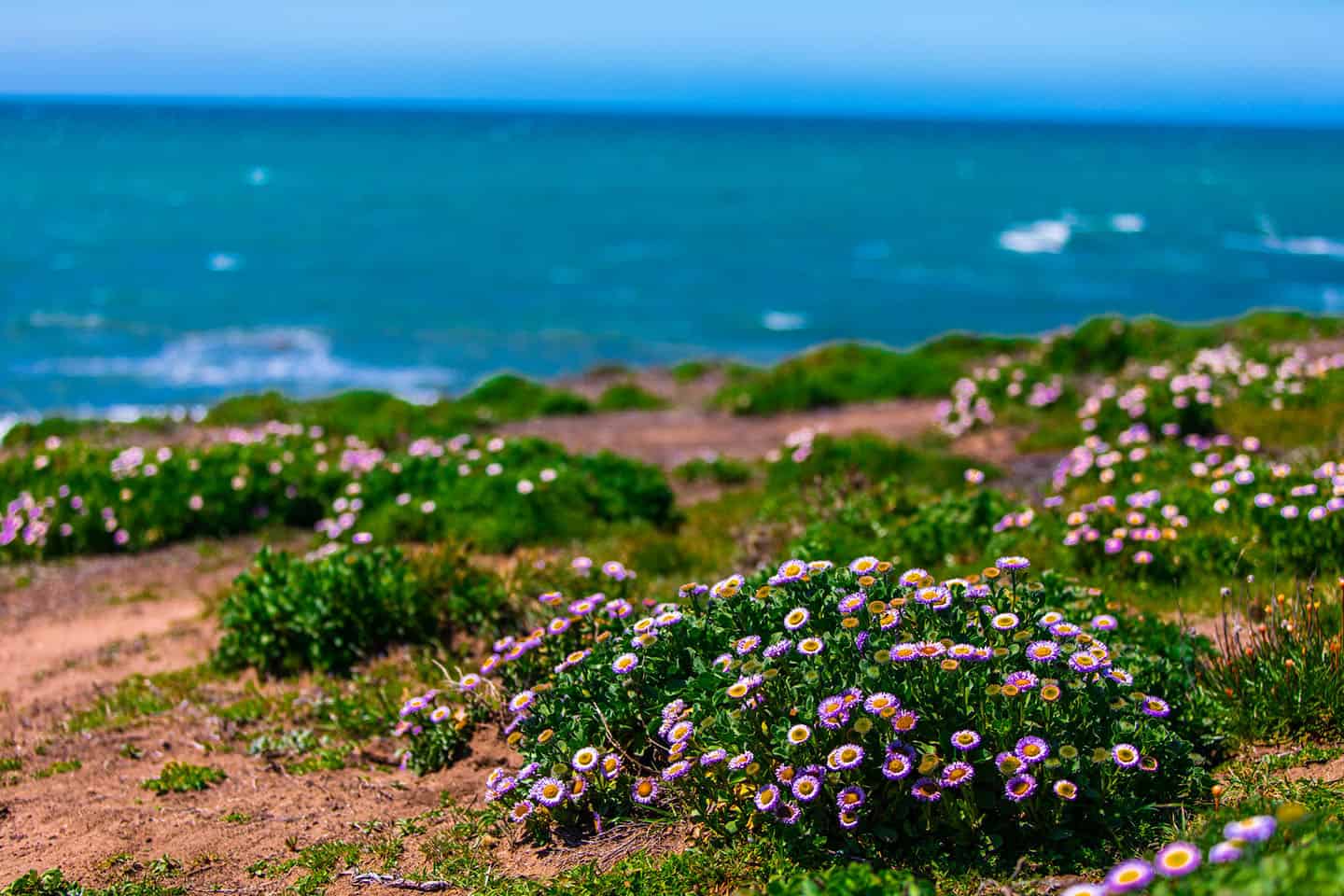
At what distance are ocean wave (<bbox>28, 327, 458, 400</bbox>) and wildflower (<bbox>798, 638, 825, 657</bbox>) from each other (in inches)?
1005

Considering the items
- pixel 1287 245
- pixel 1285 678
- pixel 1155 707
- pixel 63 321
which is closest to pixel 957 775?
pixel 1155 707

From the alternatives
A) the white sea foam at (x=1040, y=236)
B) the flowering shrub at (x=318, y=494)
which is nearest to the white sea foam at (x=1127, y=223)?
the white sea foam at (x=1040, y=236)

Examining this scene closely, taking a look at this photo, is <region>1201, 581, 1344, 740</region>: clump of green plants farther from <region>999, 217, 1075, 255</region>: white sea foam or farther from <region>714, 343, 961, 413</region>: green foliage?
<region>999, 217, 1075, 255</region>: white sea foam

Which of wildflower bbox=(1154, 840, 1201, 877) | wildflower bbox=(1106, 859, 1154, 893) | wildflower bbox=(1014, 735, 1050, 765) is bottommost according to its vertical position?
wildflower bbox=(1014, 735, 1050, 765)

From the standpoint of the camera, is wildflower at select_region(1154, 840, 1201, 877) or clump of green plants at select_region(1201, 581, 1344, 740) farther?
clump of green plants at select_region(1201, 581, 1344, 740)

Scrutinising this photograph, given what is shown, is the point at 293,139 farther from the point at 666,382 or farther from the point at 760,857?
the point at 760,857

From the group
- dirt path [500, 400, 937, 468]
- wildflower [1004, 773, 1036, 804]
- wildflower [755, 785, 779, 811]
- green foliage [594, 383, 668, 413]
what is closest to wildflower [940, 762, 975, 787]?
wildflower [1004, 773, 1036, 804]

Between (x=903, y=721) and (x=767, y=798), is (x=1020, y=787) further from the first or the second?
(x=767, y=798)

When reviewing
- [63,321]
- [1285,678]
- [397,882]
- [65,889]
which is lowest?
[63,321]

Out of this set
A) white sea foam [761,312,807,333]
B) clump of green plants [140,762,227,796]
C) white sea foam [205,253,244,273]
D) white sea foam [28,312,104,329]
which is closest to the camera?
clump of green plants [140,762,227,796]

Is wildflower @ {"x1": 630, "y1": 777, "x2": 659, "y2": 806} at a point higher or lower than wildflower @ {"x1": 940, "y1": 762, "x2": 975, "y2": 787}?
lower

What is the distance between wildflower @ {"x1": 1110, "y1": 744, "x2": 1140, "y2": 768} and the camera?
4.18 m

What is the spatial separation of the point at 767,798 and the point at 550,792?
927 millimetres

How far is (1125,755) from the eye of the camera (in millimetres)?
4199
